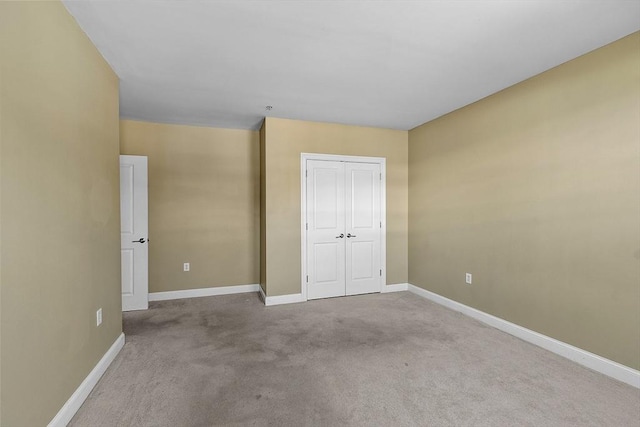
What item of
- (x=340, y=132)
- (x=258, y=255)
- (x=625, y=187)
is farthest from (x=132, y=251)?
(x=625, y=187)

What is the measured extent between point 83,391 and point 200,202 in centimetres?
273

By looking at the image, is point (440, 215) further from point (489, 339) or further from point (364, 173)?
point (489, 339)

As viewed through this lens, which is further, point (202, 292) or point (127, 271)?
point (202, 292)

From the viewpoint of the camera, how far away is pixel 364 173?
172 inches

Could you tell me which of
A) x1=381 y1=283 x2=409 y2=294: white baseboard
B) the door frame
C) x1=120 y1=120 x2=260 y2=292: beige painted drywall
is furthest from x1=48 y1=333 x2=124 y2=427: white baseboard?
x1=381 y1=283 x2=409 y2=294: white baseboard

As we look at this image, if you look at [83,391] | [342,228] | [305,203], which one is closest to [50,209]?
[83,391]

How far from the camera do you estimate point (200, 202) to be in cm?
425

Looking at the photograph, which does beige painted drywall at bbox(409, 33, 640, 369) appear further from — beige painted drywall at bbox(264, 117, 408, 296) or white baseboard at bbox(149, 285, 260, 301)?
white baseboard at bbox(149, 285, 260, 301)

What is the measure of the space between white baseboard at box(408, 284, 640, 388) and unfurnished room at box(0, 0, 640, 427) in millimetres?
15

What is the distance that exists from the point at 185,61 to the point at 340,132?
231cm

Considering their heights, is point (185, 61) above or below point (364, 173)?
above

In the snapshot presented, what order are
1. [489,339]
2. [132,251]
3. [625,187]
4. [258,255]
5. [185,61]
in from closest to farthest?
[625,187]
[185,61]
[489,339]
[132,251]
[258,255]

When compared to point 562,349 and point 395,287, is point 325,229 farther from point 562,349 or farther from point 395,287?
point 562,349

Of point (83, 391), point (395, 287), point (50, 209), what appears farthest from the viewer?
point (395, 287)
